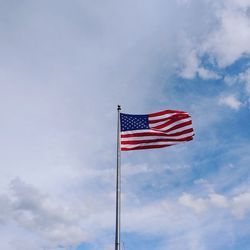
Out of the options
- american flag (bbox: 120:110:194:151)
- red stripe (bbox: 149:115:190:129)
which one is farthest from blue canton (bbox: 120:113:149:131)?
red stripe (bbox: 149:115:190:129)

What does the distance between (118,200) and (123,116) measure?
7109 millimetres

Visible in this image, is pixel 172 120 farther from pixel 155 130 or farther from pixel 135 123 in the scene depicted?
pixel 135 123

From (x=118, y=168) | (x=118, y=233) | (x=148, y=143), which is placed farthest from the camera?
(x=148, y=143)

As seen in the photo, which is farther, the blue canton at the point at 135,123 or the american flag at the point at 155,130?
the blue canton at the point at 135,123

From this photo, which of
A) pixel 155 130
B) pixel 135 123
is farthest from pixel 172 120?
pixel 135 123

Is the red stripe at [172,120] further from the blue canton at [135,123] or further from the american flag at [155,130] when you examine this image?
the blue canton at [135,123]

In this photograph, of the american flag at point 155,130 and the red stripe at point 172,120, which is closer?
the american flag at point 155,130

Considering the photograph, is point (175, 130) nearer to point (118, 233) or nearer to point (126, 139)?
point (126, 139)

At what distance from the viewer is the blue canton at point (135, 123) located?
120ft

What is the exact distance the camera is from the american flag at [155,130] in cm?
3584

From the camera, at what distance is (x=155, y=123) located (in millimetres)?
36688

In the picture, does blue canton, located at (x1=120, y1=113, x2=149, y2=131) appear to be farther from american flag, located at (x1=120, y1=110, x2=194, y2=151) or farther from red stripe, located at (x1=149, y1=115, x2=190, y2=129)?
red stripe, located at (x1=149, y1=115, x2=190, y2=129)

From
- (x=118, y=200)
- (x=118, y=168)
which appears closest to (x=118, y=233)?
(x=118, y=200)

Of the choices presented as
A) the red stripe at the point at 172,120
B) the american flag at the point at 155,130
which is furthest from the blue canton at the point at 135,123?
→ the red stripe at the point at 172,120
